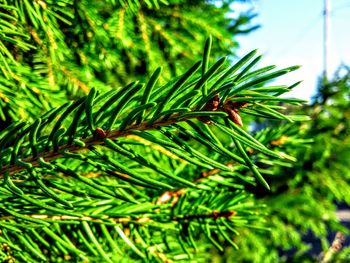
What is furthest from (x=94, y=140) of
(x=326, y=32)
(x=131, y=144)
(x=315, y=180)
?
(x=326, y=32)

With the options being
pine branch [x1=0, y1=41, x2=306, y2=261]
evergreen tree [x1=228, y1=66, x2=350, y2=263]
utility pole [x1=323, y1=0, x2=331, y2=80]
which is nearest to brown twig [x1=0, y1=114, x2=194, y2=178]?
pine branch [x1=0, y1=41, x2=306, y2=261]

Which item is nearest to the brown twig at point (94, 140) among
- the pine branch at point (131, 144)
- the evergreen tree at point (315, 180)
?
the pine branch at point (131, 144)

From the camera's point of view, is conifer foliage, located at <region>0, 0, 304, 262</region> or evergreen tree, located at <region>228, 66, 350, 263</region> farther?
evergreen tree, located at <region>228, 66, 350, 263</region>

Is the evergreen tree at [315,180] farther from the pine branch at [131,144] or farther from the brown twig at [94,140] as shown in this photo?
the brown twig at [94,140]

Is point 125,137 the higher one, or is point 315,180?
point 315,180

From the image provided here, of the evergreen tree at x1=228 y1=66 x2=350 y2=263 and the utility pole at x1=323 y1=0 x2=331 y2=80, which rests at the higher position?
the utility pole at x1=323 y1=0 x2=331 y2=80

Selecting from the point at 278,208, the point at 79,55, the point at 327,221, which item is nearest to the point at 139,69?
the point at 79,55

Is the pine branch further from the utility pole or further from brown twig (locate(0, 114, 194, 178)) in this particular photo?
the utility pole

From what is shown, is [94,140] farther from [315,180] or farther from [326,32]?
[326,32]
